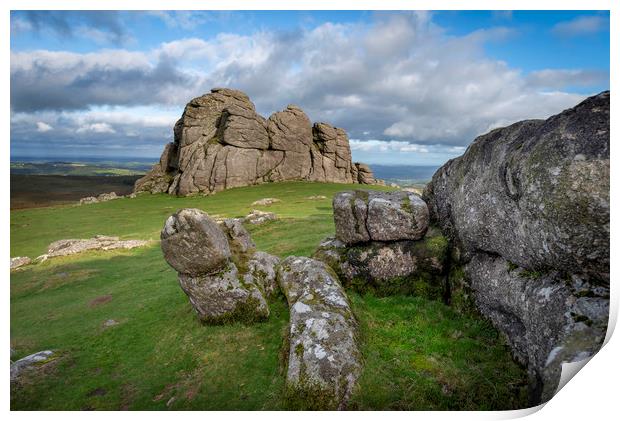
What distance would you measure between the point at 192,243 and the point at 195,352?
13.8 ft

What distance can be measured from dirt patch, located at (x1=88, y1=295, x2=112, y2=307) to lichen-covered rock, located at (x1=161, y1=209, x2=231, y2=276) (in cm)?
1084

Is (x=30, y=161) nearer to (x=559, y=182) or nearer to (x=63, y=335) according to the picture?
(x=63, y=335)

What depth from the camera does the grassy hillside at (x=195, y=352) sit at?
382 inches

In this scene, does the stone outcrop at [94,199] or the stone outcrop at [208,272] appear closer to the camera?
the stone outcrop at [208,272]

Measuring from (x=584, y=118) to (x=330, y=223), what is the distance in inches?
872

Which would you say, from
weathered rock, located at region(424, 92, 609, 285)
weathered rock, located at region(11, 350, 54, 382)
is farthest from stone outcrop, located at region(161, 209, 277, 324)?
weathered rock, located at region(424, 92, 609, 285)

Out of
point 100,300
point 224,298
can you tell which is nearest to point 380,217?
point 224,298

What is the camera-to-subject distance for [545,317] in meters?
9.05

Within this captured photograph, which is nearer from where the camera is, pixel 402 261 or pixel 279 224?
pixel 402 261

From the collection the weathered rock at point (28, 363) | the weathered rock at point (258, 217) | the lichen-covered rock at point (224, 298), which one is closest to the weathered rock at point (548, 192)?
the lichen-covered rock at point (224, 298)

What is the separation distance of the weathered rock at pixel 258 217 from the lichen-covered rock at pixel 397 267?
1265 centimetres

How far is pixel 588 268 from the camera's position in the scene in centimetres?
845

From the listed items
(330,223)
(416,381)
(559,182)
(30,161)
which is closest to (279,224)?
(330,223)

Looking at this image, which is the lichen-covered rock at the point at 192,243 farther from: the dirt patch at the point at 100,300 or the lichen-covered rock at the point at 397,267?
the dirt patch at the point at 100,300
